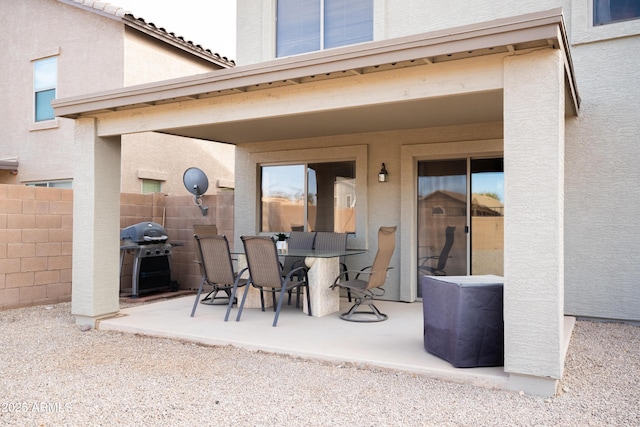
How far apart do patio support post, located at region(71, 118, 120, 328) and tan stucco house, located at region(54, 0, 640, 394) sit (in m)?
0.02

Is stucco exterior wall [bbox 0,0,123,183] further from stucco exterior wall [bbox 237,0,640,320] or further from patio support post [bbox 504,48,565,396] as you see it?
patio support post [bbox 504,48,565,396]

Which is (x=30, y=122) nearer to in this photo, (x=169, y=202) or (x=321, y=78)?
(x=169, y=202)

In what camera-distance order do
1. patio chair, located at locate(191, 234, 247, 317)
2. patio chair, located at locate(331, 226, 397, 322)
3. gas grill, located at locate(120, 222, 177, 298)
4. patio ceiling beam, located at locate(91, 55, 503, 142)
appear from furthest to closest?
gas grill, located at locate(120, 222, 177, 298) < patio chair, located at locate(191, 234, 247, 317) < patio chair, located at locate(331, 226, 397, 322) < patio ceiling beam, located at locate(91, 55, 503, 142)

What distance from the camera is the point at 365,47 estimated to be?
14.3 feet

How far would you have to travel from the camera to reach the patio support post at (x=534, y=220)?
12.5 feet

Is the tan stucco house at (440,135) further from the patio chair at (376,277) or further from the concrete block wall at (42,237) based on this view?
the concrete block wall at (42,237)

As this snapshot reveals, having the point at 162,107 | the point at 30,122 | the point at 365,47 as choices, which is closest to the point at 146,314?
the point at 162,107

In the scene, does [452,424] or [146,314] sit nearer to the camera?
[452,424]

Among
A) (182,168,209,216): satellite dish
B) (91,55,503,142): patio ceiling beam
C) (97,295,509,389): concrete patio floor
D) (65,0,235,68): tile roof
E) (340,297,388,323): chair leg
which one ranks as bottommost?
(97,295,509,389): concrete patio floor

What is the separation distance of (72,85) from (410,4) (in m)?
7.76

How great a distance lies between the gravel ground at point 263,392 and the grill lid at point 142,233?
3330mm

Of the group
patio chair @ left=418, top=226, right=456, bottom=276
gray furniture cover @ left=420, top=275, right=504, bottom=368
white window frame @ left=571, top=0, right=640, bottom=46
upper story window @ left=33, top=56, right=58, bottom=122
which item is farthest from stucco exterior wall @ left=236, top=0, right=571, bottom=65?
upper story window @ left=33, top=56, right=58, bottom=122

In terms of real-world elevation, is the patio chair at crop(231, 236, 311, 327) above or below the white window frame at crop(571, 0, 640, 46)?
below

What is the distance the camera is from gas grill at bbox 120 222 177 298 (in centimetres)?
859
